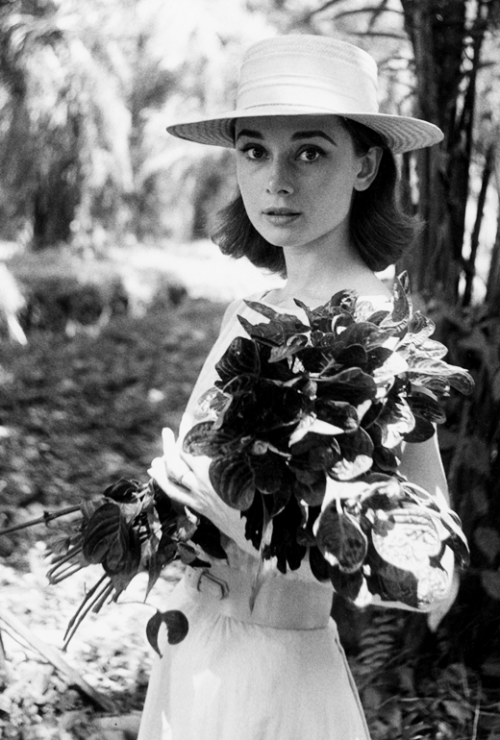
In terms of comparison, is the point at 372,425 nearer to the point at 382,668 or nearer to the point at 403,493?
the point at 403,493

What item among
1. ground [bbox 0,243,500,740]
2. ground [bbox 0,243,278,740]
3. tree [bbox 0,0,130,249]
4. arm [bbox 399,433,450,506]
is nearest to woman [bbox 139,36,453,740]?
arm [bbox 399,433,450,506]

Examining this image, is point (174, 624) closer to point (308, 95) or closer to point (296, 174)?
point (296, 174)

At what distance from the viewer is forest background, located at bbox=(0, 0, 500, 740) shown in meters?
2.81

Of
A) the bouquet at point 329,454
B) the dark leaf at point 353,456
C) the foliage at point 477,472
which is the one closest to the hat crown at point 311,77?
the bouquet at point 329,454

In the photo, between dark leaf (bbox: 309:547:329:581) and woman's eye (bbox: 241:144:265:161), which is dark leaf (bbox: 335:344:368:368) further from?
woman's eye (bbox: 241:144:265:161)

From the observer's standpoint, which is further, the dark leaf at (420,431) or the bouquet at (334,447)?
the dark leaf at (420,431)

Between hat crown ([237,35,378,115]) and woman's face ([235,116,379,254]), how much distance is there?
0.04 metres

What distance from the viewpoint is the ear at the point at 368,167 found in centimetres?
167

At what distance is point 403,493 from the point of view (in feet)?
3.89

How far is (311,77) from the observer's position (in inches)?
60.1

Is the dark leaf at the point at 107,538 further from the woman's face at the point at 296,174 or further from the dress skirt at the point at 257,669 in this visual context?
the woman's face at the point at 296,174

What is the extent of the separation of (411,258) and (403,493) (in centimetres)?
183

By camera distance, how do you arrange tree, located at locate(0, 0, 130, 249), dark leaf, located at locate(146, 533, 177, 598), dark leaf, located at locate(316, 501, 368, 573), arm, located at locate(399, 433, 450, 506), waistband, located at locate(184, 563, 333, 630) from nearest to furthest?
dark leaf, located at locate(316, 501, 368, 573)
dark leaf, located at locate(146, 533, 177, 598)
arm, located at locate(399, 433, 450, 506)
waistband, located at locate(184, 563, 333, 630)
tree, located at locate(0, 0, 130, 249)

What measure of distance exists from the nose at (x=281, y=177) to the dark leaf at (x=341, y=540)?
2.04ft
